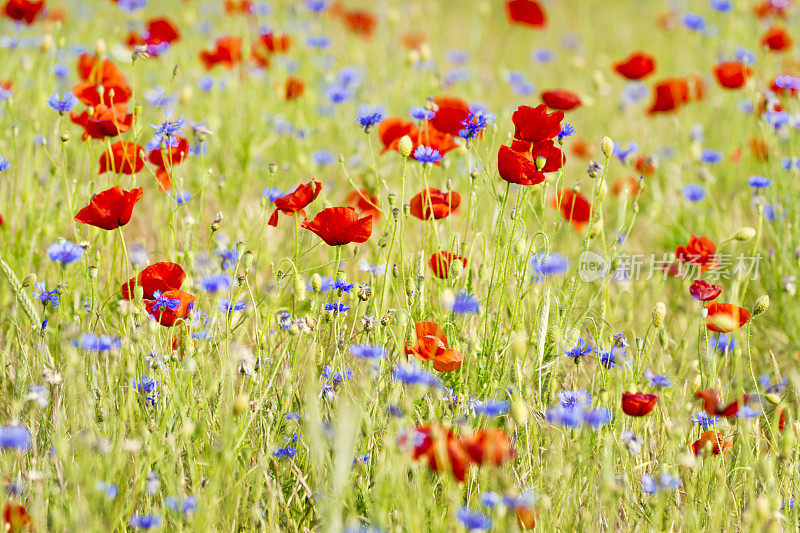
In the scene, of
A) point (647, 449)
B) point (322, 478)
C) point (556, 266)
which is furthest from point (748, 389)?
point (322, 478)

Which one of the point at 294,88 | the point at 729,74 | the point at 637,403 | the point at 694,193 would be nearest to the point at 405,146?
the point at 637,403

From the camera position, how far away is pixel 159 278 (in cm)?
173

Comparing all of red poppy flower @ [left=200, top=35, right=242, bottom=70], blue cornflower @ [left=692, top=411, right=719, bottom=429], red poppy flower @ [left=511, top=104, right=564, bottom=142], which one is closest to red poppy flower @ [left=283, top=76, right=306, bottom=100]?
red poppy flower @ [left=200, top=35, right=242, bottom=70]

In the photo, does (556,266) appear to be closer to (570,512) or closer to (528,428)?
(528,428)

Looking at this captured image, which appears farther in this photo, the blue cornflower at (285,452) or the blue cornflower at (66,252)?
the blue cornflower at (66,252)

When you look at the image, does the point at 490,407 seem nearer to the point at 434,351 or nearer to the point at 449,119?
the point at 434,351

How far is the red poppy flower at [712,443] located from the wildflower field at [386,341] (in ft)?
0.06

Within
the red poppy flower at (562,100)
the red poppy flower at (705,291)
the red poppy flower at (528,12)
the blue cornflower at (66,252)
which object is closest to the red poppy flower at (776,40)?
the red poppy flower at (528,12)

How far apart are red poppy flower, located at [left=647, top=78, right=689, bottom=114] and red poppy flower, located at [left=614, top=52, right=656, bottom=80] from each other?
111mm

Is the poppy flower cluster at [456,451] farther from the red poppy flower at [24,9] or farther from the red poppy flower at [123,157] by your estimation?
the red poppy flower at [24,9]

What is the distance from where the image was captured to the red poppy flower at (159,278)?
1.73 metres

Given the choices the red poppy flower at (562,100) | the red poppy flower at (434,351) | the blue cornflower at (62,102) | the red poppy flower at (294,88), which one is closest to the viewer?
the red poppy flower at (434,351)

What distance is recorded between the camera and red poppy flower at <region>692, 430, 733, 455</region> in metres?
1.59

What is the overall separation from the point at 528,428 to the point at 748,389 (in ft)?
2.64
